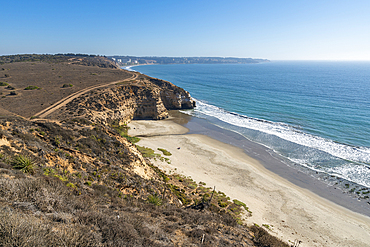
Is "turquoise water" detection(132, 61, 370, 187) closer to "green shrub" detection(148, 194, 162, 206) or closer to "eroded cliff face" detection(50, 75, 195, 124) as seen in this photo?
"eroded cliff face" detection(50, 75, 195, 124)

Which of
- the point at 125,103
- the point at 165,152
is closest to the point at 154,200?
the point at 165,152

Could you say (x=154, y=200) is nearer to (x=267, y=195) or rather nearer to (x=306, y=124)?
(x=267, y=195)

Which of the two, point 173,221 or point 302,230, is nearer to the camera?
point 173,221

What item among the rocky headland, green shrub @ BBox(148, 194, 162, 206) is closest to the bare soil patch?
the rocky headland

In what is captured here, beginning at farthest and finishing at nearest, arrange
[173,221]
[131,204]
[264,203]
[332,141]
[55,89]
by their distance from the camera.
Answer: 1. [55,89]
2. [332,141]
3. [264,203]
4. [131,204]
5. [173,221]

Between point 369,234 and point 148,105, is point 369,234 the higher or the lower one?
the lower one

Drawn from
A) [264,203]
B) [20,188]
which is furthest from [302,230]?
[20,188]

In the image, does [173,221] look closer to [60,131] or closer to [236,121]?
[60,131]
